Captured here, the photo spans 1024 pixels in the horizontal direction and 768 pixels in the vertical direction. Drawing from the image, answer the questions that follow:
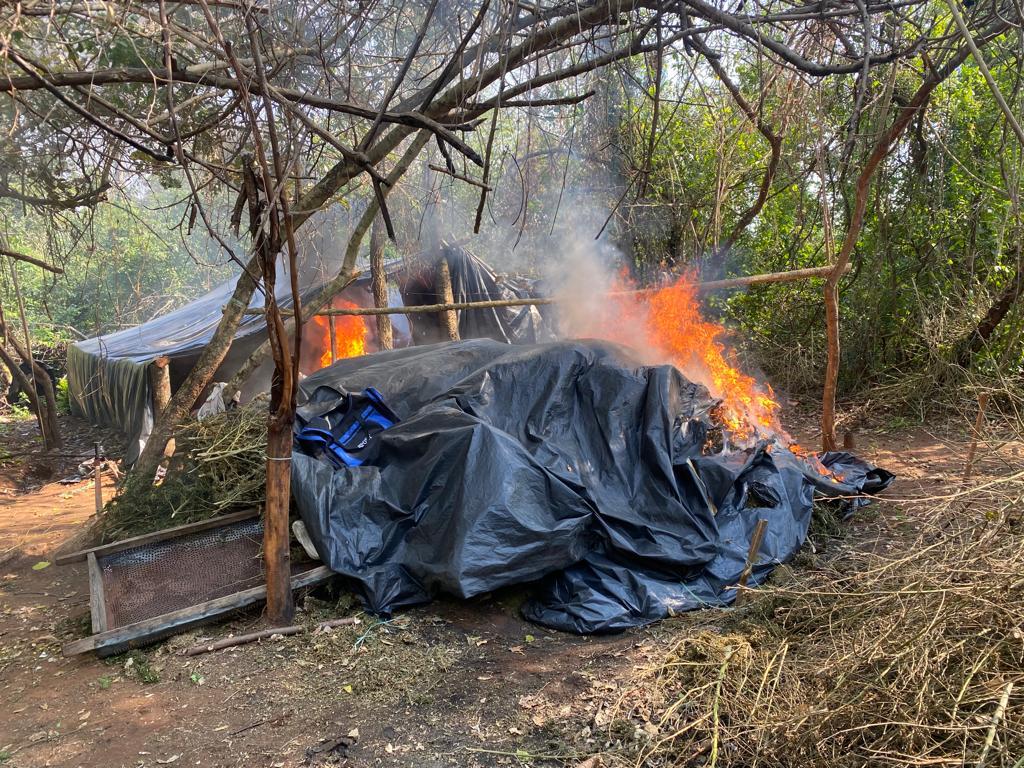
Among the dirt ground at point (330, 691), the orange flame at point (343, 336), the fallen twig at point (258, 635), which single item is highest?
the orange flame at point (343, 336)

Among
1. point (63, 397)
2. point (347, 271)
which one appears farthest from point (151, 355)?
point (63, 397)

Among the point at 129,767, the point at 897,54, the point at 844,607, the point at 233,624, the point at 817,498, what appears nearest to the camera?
the point at 129,767

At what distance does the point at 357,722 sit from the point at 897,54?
4090mm

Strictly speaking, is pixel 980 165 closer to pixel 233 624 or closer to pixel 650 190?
pixel 650 190

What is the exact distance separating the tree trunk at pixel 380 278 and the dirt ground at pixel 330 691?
5.12 m

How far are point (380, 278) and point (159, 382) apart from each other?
306cm

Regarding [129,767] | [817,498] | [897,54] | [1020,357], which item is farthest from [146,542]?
[1020,357]

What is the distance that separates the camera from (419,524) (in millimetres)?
3826

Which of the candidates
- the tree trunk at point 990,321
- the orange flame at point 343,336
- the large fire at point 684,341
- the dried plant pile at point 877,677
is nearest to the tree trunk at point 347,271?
the large fire at point 684,341

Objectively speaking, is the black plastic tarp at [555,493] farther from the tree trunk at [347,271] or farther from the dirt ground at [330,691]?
the tree trunk at [347,271]

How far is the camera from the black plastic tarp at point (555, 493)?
3.65 metres

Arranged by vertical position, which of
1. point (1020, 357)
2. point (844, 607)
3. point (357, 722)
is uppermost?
point (1020, 357)

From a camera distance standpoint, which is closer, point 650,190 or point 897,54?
point 897,54

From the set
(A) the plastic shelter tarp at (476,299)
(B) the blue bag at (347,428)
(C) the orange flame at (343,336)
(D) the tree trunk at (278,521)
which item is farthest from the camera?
(A) the plastic shelter tarp at (476,299)
